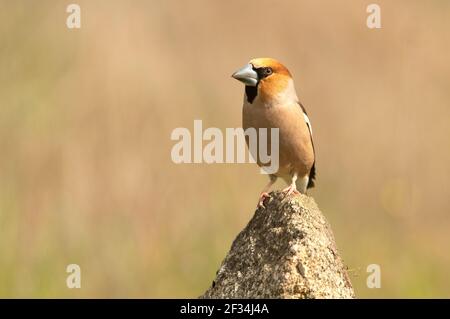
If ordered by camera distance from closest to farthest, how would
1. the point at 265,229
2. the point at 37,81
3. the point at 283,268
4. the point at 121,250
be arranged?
the point at 283,268, the point at 265,229, the point at 121,250, the point at 37,81

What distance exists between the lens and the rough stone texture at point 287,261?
501 cm

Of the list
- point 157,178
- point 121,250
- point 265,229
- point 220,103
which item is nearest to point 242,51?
point 220,103

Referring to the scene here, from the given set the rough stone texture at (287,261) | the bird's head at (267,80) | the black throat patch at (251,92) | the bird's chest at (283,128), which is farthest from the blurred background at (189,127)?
the rough stone texture at (287,261)

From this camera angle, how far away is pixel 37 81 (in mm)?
12977

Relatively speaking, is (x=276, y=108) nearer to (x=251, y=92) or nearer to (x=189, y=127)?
(x=251, y=92)

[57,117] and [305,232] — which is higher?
[57,117]

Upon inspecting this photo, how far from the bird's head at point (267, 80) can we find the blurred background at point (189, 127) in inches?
203

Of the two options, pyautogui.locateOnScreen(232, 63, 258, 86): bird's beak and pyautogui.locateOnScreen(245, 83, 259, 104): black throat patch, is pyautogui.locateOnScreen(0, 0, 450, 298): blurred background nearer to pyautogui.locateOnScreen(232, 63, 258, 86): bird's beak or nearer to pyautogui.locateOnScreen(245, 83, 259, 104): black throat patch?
pyautogui.locateOnScreen(245, 83, 259, 104): black throat patch

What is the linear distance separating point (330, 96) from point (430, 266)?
2.62 meters

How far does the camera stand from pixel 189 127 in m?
13.0

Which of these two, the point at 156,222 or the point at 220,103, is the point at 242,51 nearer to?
the point at 220,103

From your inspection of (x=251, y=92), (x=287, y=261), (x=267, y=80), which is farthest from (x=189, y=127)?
(x=287, y=261)

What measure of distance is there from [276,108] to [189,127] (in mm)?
5787

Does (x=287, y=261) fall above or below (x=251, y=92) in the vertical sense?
below
